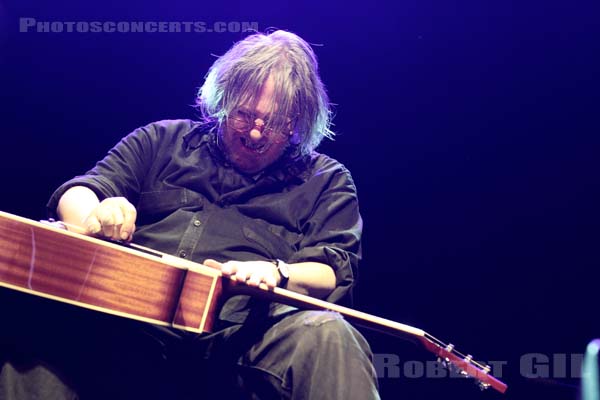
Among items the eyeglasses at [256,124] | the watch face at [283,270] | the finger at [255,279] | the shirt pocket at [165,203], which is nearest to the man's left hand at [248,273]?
the finger at [255,279]

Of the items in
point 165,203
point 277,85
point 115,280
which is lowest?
point 115,280

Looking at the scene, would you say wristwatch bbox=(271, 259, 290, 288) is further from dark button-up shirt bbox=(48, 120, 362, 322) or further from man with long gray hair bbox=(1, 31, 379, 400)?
dark button-up shirt bbox=(48, 120, 362, 322)

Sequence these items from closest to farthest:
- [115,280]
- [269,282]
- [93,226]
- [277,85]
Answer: [115,280] < [269,282] < [93,226] < [277,85]

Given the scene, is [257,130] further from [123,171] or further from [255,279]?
[255,279]

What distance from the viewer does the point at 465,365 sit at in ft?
5.25

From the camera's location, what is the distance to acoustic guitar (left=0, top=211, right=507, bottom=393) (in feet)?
4.55

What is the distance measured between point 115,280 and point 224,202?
75cm

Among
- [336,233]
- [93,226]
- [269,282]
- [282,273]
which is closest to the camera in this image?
[269,282]

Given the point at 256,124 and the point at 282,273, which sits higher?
the point at 256,124

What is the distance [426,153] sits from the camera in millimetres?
3537

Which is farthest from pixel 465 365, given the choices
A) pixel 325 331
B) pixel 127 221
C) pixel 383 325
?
pixel 127 221

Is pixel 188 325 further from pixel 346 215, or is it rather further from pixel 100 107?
pixel 100 107

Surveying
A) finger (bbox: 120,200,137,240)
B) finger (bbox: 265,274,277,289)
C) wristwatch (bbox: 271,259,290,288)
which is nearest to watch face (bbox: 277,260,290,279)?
wristwatch (bbox: 271,259,290,288)

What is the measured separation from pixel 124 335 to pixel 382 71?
229 centimetres
